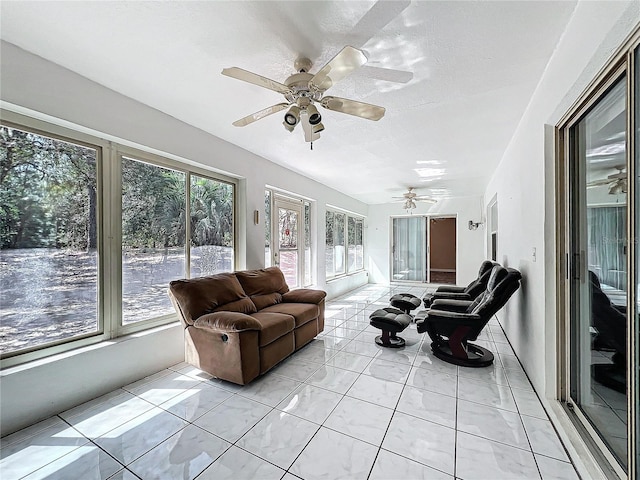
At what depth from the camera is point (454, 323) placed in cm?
277

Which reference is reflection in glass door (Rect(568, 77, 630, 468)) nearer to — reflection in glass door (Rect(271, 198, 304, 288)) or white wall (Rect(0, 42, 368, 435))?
white wall (Rect(0, 42, 368, 435))

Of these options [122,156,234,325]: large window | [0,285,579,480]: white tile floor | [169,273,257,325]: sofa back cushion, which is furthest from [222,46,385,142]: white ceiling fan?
[0,285,579,480]: white tile floor

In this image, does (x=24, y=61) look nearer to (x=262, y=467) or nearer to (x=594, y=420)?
(x=262, y=467)

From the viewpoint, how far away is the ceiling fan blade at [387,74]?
200 cm

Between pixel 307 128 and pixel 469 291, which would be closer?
pixel 307 128

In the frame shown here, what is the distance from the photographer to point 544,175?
207 cm

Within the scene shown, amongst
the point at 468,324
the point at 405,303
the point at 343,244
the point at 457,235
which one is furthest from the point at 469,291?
the point at 457,235

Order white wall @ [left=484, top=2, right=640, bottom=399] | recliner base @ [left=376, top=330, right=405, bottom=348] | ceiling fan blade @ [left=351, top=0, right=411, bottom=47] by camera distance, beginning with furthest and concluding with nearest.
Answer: recliner base @ [left=376, top=330, right=405, bottom=348]
ceiling fan blade @ [left=351, top=0, right=411, bottom=47]
white wall @ [left=484, top=2, right=640, bottom=399]

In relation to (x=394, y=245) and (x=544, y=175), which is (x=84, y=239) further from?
(x=394, y=245)

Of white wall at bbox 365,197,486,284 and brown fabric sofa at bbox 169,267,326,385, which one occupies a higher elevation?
white wall at bbox 365,197,486,284

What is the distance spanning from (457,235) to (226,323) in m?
6.70

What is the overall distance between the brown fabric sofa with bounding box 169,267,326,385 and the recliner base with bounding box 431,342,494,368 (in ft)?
4.71

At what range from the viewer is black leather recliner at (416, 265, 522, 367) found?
2.62m

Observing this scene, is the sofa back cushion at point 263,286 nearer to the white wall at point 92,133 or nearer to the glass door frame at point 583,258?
the white wall at point 92,133
